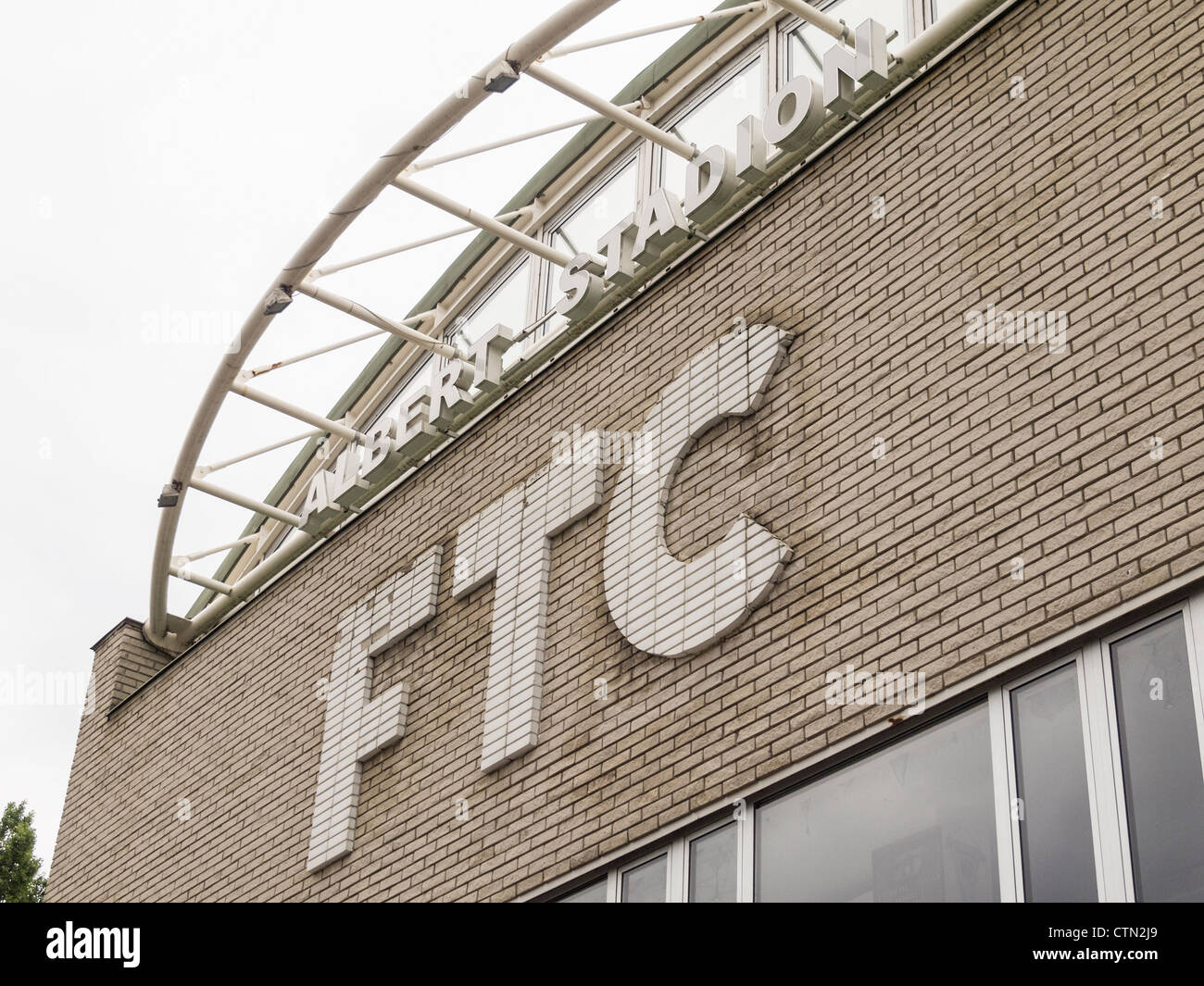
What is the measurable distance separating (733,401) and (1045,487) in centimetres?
220

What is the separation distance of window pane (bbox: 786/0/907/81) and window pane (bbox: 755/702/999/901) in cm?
450

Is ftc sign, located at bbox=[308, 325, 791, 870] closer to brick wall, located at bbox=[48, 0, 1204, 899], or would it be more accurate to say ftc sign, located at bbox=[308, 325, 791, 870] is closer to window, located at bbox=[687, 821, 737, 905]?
brick wall, located at bbox=[48, 0, 1204, 899]

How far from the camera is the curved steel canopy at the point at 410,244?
29.7 ft

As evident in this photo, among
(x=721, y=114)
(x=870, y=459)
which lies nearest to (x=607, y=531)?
(x=870, y=459)

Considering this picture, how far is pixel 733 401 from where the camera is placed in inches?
334

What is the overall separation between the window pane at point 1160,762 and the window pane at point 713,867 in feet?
6.98

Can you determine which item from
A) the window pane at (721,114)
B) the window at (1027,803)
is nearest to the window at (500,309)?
the window pane at (721,114)

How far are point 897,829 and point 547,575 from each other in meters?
3.24

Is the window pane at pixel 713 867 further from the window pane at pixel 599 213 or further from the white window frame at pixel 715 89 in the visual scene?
the window pane at pixel 599 213

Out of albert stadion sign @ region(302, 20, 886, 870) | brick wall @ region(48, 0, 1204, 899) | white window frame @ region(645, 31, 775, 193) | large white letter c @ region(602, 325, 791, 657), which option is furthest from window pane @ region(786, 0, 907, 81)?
large white letter c @ region(602, 325, 791, 657)

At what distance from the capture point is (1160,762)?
5754 millimetres

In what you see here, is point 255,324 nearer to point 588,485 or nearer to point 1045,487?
point 588,485

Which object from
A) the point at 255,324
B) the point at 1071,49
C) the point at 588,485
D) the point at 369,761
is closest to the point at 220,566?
the point at 255,324

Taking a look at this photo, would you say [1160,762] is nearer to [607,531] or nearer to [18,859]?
[607,531]
